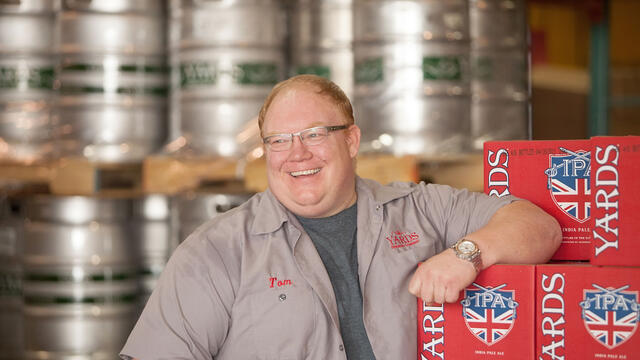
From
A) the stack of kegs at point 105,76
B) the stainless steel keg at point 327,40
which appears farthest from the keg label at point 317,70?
the stack of kegs at point 105,76

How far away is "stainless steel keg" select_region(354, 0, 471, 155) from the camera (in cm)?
427

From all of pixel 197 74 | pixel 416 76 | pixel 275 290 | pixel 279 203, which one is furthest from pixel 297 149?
pixel 197 74

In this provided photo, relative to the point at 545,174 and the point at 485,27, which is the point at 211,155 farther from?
the point at 545,174

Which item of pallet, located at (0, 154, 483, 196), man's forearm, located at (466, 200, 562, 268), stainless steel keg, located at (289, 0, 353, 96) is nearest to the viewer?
man's forearm, located at (466, 200, 562, 268)

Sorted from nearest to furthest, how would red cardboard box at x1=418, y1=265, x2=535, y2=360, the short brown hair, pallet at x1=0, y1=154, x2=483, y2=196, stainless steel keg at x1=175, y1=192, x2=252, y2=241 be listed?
red cardboard box at x1=418, y1=265, x2=535, y2=360 < the short brown hair < pallet at x1=0, y1=154, x2=483, y2=196 < stainless steel keg at x1=175, y1=192, x2=252, y2=241

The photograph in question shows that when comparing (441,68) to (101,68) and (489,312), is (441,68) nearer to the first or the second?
(101,68)

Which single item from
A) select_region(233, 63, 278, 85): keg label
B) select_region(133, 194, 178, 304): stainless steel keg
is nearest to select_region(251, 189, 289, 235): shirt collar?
select_region(233, 63, 278, 85): keg label

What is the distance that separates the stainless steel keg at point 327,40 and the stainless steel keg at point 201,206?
69cm

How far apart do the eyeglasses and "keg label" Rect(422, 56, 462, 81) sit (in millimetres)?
1679

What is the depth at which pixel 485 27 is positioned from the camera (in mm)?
4516

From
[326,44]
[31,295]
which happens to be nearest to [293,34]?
[326,44]

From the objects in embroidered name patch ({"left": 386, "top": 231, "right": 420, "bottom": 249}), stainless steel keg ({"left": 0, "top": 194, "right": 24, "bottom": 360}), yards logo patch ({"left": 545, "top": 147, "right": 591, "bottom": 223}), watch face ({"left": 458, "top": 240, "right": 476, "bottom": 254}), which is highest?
yards logo patch ({"left": 545, "top": 147, "right": 591, "bottom": 223})

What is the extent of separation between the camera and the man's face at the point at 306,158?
2.67m

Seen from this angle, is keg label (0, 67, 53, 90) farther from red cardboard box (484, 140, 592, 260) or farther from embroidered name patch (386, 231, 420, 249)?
red cardboard box (484, 140, 592, 260)
